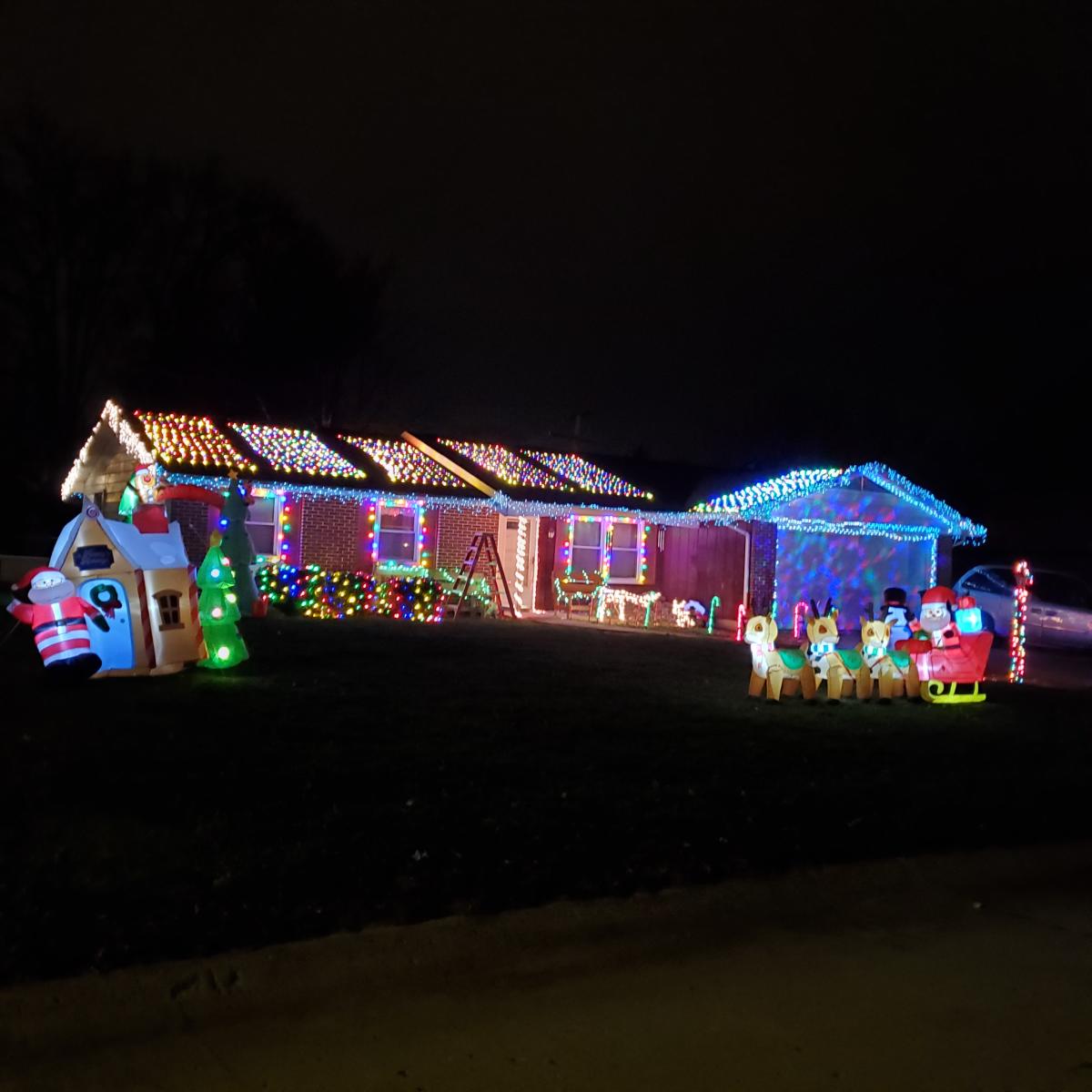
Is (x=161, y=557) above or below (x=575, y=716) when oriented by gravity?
above

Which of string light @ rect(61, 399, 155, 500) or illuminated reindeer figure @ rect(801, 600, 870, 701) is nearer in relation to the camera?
illuminated reindeer figure @ rect(801, 600, 870, 701)

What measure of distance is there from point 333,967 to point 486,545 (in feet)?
50.8

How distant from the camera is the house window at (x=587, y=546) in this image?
2311cm

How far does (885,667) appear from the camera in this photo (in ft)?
41.7

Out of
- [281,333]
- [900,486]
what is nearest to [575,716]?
[900,486]

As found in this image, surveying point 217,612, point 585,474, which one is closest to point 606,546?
point 585,474

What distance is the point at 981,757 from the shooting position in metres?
9.91

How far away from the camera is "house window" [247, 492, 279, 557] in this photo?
806 inches

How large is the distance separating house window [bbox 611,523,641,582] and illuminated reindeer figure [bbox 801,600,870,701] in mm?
10998

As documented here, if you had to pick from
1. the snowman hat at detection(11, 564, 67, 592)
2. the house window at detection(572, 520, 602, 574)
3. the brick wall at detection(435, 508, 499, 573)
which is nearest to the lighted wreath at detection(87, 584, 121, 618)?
the snowman hat at detection(11, 564, 67, 592)

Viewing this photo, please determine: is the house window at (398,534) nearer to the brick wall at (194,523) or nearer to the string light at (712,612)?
the brick wall at (194,523)

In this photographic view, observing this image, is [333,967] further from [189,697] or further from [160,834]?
[189,697]

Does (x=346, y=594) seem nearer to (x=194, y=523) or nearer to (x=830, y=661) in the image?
(x=194, y=523)

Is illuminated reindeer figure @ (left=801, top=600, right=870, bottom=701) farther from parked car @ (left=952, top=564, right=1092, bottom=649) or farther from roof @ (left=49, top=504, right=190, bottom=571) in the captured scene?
parked car @ (left=952, top=564, right=1092, bottom=649)
